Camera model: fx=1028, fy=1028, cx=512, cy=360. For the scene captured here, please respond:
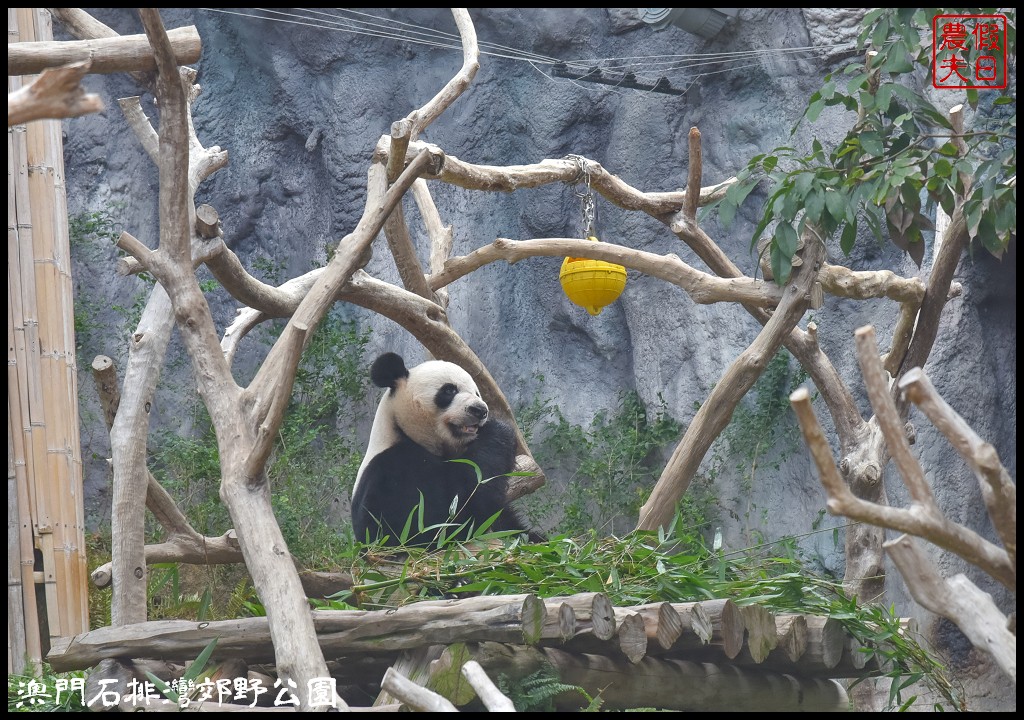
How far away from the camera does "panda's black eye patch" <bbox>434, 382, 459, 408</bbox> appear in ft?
A: 16.1

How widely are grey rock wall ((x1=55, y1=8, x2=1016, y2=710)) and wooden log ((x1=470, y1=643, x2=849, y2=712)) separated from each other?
4.26 m

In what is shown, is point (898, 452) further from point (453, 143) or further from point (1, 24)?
point (453, 143)

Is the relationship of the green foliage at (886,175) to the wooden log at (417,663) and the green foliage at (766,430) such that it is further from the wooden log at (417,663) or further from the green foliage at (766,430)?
the green foliage at (766,430)

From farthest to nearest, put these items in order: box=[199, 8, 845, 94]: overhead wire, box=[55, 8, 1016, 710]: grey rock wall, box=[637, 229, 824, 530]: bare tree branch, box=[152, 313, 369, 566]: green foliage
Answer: box=[55, 8, 1016, 710]: grey rock wall
box=[199, 8, 845, 94]: overhead wire
box=[152, 313, 369, 566]: green foliage
box=[637, 229, 824, 530]: bare tree branch

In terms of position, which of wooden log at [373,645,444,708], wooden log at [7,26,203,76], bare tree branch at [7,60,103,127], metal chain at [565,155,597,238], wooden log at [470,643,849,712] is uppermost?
wooden log at [7,26,203,76]

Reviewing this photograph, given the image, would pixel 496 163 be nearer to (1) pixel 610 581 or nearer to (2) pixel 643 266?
(2) pixel 643 266

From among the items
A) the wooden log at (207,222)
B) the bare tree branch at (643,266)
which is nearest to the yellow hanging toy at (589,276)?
the bare tree branch at (643,266)

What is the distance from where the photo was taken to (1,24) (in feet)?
9.57

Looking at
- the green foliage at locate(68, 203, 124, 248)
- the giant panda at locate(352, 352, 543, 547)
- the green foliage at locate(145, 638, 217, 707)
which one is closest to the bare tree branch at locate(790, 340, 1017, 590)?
the green foliage at locate(145, 638, 217, 707)

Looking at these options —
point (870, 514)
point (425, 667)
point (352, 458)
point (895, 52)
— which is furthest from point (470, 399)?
point (352, 458)

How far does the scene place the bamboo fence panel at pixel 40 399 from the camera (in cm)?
438

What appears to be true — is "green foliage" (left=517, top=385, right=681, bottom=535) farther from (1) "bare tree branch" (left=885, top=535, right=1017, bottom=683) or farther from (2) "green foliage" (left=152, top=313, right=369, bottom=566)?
(1) "bare tree branch" (left=885, top=535, right=1017, bottom=683)

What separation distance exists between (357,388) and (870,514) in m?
6.67

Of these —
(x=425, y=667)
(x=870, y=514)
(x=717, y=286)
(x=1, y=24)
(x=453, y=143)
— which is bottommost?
(x=425, y=667)
